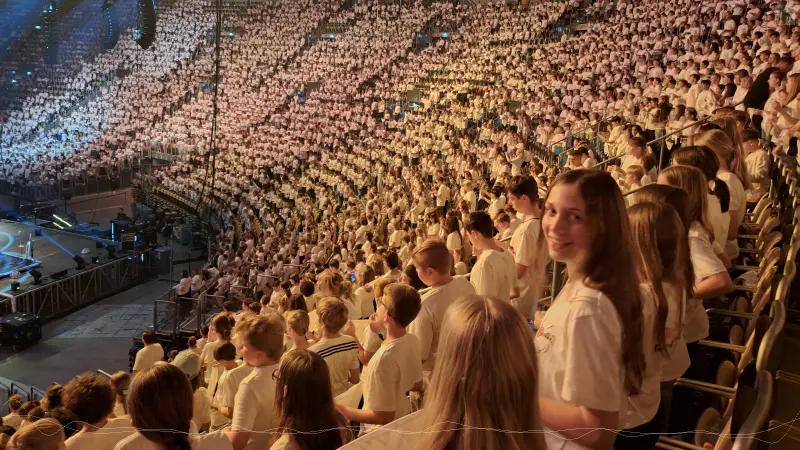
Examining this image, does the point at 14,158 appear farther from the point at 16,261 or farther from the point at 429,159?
the point at 429,159

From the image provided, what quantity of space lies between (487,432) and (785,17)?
45.9 ft

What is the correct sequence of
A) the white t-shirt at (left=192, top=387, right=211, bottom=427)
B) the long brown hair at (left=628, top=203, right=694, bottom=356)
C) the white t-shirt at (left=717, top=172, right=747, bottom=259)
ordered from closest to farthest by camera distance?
the long brown hair at (left=628, top=203, right=694, bottom=356) < the white t-shirt at (left=717, top=172, right=747, bottom=259) < the white t-shirt at (left=192, top=387, right=211, bottom=427)

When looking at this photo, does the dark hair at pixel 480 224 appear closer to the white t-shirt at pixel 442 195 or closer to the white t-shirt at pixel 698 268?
the white t-shirt at pixel 698 268

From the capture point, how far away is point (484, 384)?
1256mm

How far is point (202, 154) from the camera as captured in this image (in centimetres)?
2073

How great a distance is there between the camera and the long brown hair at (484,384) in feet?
4.13

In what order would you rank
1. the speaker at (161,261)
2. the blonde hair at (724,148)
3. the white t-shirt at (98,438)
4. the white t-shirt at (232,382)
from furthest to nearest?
the speaker at (161,261), the blonde hair at (724,148), the white t-shirt at (232,382), the white t-shirt at (98,438)

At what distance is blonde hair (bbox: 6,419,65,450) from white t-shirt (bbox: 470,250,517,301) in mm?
1967

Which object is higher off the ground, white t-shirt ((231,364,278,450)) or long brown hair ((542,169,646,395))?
long brown hair ((542,169,646,395))

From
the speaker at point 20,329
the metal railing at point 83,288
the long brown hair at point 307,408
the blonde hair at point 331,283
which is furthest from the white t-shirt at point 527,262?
the metal railing at point 83,288

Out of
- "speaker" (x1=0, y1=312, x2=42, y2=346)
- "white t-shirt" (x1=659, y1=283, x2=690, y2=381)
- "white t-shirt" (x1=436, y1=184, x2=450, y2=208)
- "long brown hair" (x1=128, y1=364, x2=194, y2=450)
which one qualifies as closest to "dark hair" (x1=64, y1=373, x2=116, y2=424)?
"long brown hair" (x1=128, y1=364, x2=194, y2=450)

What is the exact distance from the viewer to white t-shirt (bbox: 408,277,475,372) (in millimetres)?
3064

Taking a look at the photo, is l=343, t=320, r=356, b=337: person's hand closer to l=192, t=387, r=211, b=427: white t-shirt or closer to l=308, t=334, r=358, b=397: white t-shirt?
l=308, t=334, r=358, b=397: white t-shirt

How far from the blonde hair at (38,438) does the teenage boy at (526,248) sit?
2.29 meters
